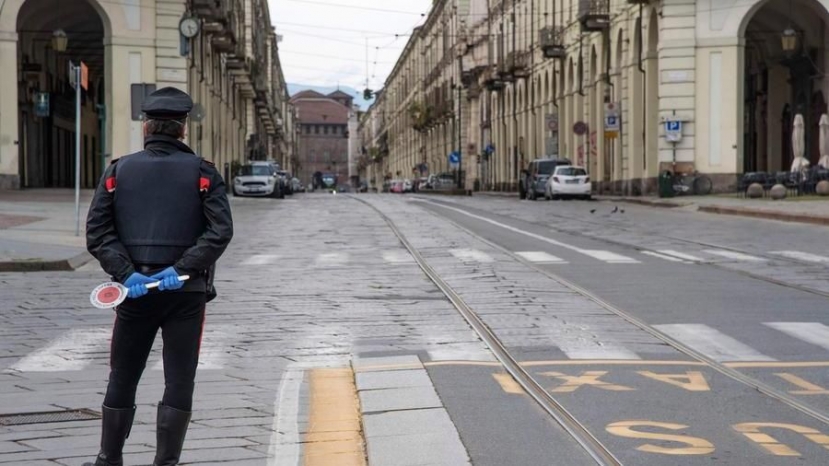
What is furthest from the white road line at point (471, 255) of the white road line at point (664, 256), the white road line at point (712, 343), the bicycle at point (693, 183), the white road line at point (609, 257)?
the bicycle at point (693, 183)

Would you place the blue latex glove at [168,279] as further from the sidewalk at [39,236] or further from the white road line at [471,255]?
the white road line at [471,255]

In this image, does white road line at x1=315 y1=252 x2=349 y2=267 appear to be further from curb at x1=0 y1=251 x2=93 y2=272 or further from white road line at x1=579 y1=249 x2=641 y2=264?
white road line at x1=579 y1=249 x2=641 y2=264

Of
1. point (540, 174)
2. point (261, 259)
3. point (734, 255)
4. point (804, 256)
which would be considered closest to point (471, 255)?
point (261, 259)

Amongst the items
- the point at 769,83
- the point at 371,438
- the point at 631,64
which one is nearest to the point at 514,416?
the point at 371,438

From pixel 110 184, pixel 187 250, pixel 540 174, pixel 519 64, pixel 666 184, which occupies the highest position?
pixel 519 64

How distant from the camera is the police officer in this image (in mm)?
5508

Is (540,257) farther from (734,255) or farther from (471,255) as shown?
(734,255)

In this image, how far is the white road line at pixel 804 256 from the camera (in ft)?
57.1

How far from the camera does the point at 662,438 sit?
6.48 m

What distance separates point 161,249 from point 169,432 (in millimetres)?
798

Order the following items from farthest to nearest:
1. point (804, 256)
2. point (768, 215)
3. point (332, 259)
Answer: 1. point (768, 215)
2. point (332, 259)
3. point (804, 256)

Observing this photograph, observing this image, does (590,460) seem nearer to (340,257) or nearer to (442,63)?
(340,257)

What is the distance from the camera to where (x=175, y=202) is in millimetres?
5535

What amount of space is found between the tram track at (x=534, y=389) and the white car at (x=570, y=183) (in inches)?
1349
